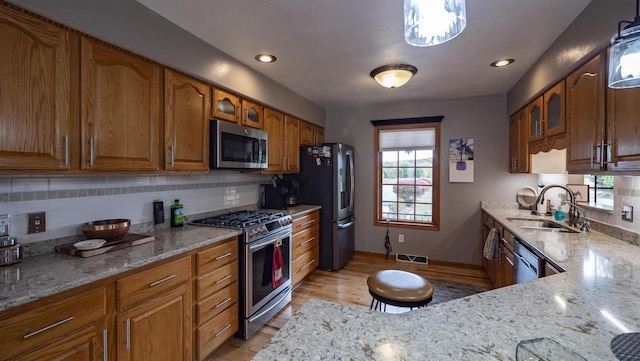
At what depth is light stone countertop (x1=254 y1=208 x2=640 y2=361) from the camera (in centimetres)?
75

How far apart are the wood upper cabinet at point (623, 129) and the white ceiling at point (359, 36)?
0.69 metres

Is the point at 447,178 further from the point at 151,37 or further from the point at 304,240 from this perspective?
the point at 151,37

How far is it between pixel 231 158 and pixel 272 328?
155 cm

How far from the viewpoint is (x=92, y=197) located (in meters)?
1.88

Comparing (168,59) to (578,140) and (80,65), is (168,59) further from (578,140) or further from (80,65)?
(578,140)

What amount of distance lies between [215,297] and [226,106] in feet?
5.33

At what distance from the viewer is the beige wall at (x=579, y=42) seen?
1503 mm

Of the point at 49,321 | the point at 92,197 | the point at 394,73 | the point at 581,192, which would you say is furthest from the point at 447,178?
the point at 49,321

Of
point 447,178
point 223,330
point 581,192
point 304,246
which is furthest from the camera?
point 447,178

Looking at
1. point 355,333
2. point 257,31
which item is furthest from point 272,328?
point 257,31

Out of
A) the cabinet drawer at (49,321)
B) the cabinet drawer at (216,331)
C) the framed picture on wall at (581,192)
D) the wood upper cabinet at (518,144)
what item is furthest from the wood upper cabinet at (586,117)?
the cabinet drawer at (49,321)

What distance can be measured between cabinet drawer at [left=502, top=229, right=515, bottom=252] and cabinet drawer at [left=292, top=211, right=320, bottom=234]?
208 cm

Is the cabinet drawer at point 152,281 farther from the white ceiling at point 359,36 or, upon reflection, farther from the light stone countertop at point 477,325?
the white ceiling at point 359,36

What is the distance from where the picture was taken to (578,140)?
1.92 metres
